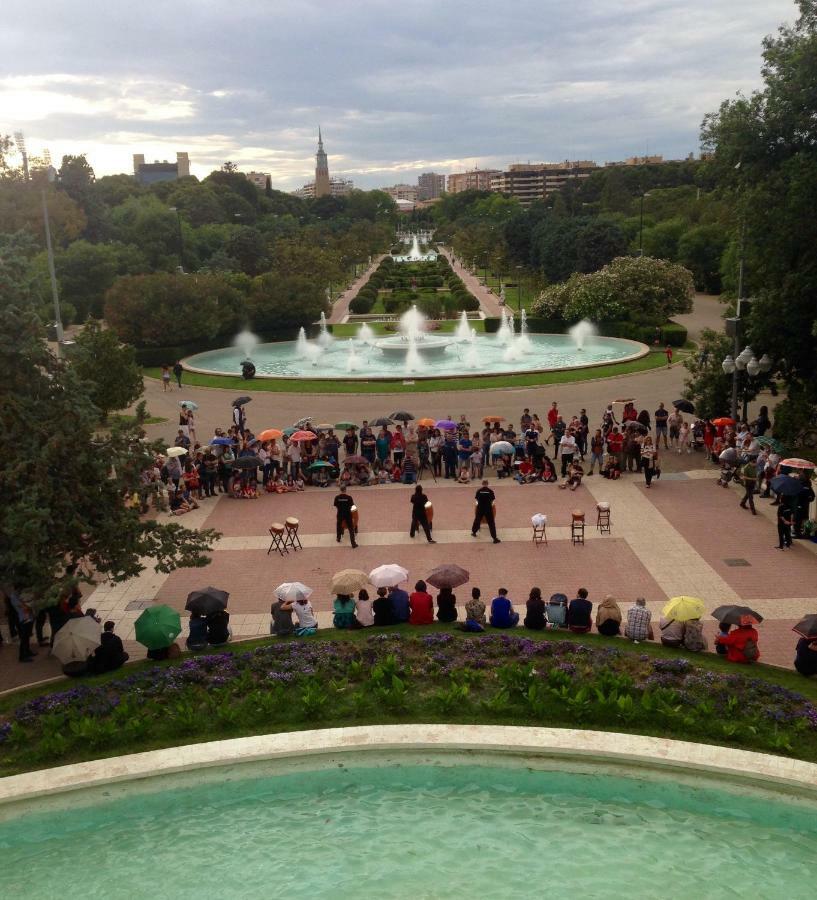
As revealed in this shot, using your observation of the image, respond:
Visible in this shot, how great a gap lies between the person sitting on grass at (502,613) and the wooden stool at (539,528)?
3.91 metres

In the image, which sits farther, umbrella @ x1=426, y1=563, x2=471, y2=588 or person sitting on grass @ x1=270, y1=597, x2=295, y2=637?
umbrella @ x1=426, y1=563, x2=471, y2=588

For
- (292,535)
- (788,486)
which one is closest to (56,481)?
(292,535)

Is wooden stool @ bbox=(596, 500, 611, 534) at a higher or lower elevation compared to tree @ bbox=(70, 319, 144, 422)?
lower

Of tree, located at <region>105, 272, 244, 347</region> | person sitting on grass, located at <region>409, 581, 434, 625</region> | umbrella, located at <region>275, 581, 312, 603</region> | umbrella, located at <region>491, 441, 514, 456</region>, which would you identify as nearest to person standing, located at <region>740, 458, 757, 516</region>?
umbrella, located at <region>491, 441, 514, 456</region>

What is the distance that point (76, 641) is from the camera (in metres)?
12.0

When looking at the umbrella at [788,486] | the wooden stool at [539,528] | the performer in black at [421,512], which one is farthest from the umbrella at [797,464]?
the performer in black at [421,512]

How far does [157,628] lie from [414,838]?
4910 mm

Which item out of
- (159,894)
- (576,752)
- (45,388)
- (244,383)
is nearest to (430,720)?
(576,752)

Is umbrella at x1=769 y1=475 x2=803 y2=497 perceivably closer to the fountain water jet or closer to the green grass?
the green grass

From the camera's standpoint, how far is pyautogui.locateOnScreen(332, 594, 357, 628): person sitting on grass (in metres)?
13.3

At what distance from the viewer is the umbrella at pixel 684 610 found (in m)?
12.1

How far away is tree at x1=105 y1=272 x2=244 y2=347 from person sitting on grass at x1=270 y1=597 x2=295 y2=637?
108ft

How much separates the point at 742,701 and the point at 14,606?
10.0 m

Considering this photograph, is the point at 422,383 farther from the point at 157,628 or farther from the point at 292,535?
the point at 157,628
